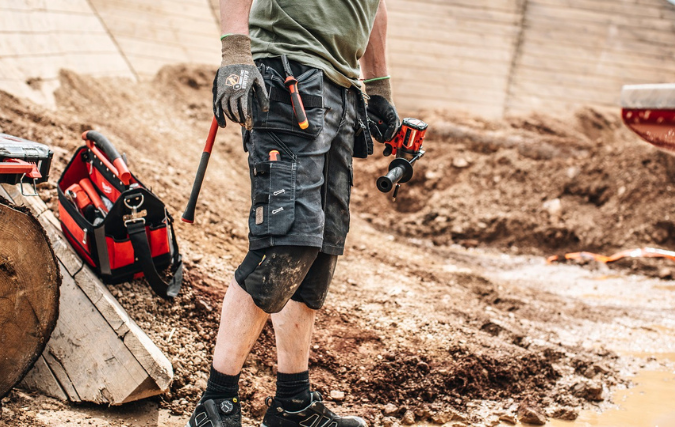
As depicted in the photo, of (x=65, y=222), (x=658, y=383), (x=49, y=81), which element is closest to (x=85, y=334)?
(x=65, y=222)

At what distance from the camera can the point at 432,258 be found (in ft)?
15.9

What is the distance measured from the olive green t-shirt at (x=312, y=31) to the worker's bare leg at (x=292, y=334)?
76 centimetres

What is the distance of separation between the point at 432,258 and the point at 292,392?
119 inches

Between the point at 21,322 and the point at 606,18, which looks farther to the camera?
the point at 606,18

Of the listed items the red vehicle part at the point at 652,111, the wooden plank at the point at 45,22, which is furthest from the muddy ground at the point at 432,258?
the red vehicle part at the point at 652,111

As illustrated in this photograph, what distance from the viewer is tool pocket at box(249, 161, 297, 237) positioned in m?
1.70

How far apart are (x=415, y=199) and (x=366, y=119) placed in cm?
450

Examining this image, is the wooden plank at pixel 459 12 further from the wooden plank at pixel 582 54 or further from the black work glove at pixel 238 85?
the black work glove at pixel 238 85

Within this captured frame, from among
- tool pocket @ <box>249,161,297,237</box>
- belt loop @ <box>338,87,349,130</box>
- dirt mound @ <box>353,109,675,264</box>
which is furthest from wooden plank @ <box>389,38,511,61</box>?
tool pocket @ <box>249,161,297,237</box>

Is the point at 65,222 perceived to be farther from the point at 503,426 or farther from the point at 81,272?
the point at 503,426

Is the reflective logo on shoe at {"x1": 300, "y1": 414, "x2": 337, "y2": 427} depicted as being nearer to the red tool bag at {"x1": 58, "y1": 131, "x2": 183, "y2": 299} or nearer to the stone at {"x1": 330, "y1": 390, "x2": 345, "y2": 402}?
the stone at {"x1": 330, "y1": 390, "x2": 345, "y2": 402}

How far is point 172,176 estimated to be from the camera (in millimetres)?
3803

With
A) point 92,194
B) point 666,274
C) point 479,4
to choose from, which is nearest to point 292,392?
Answer: point 92,194

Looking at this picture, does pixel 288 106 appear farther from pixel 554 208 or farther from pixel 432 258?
pixel 554 208
